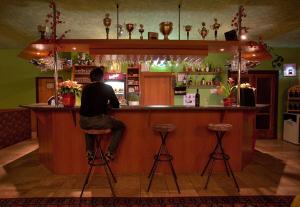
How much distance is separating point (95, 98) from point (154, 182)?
5.05 ft

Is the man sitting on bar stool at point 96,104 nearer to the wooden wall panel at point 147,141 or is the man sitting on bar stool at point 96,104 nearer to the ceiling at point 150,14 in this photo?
the wooden wall panel at point 147,141

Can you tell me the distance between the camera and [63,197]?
325 cm

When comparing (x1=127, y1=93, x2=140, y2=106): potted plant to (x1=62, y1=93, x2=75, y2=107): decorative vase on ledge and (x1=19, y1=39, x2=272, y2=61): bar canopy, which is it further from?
(x1=62, y1=93, x2=75, y2=107): decorative vase on ledge

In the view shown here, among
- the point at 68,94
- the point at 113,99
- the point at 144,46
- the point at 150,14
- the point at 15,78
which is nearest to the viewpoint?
the point at 113,99

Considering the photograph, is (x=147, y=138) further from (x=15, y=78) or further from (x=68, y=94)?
(x=15, y=78)

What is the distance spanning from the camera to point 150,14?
4570 millimetres

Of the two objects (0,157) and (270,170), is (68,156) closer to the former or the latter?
(0,157)

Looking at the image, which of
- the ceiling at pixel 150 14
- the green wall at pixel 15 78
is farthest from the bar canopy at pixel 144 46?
the green wall at pixel 15 78

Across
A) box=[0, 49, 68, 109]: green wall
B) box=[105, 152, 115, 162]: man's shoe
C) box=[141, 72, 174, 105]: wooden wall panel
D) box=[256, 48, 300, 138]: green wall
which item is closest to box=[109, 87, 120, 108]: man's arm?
box=[105, 152, 115, 162]: man's shoe

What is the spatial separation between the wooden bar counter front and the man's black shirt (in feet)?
1.72

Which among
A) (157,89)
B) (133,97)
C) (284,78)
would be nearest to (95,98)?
(133,97)

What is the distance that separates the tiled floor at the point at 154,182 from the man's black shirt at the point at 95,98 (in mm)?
1104

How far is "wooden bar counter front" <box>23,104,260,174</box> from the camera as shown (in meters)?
4.06

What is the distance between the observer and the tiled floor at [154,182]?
3412 mm
